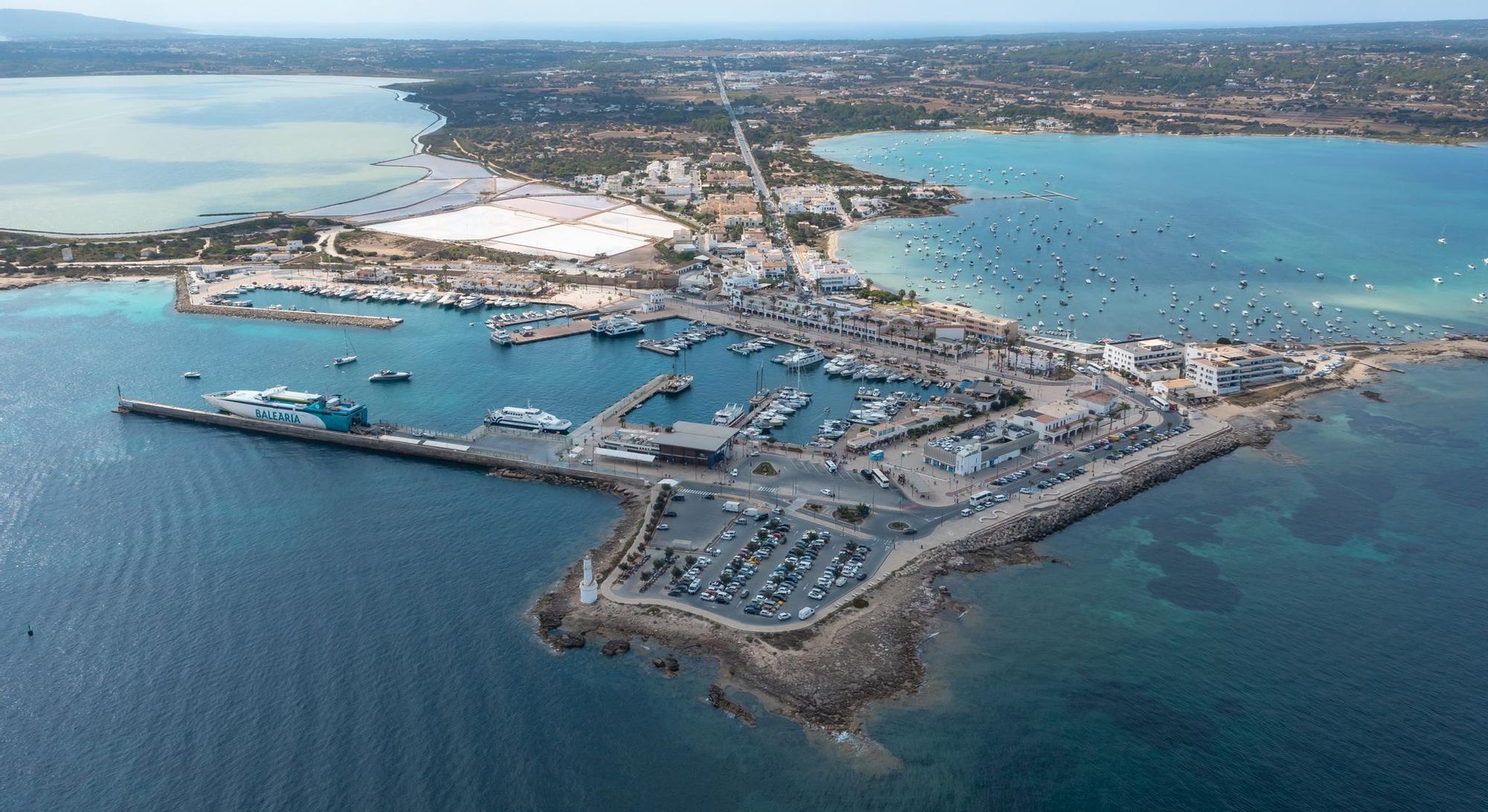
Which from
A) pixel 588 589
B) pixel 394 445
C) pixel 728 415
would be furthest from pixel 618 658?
pixel 394 445

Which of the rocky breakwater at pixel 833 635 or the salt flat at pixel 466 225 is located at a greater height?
the salt flat at pixel 466 225

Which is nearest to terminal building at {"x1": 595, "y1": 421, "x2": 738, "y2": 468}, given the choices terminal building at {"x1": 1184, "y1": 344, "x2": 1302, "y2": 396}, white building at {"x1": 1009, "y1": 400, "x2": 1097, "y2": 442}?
white building at {"x1": 1009, "y1": 400, "x2": 1097, "y2": 442}

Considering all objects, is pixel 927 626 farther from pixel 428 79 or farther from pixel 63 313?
pixel 428 79

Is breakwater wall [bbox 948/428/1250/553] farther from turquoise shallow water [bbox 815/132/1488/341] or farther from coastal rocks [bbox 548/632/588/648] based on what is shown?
turquoise shallow water [bbox 815/132/1488/341]

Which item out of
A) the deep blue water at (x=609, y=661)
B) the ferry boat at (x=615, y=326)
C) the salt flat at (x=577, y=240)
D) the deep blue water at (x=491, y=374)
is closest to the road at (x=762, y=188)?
the salt flat at (x=577, y=240)

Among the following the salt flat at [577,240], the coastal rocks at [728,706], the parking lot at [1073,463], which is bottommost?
the coastal rocks at [728,706]

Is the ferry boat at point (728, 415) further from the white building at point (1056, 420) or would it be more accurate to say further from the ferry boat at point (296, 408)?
the ferry boat at point (296, 408)

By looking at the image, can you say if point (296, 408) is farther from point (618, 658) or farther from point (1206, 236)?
point (1206, 236)
